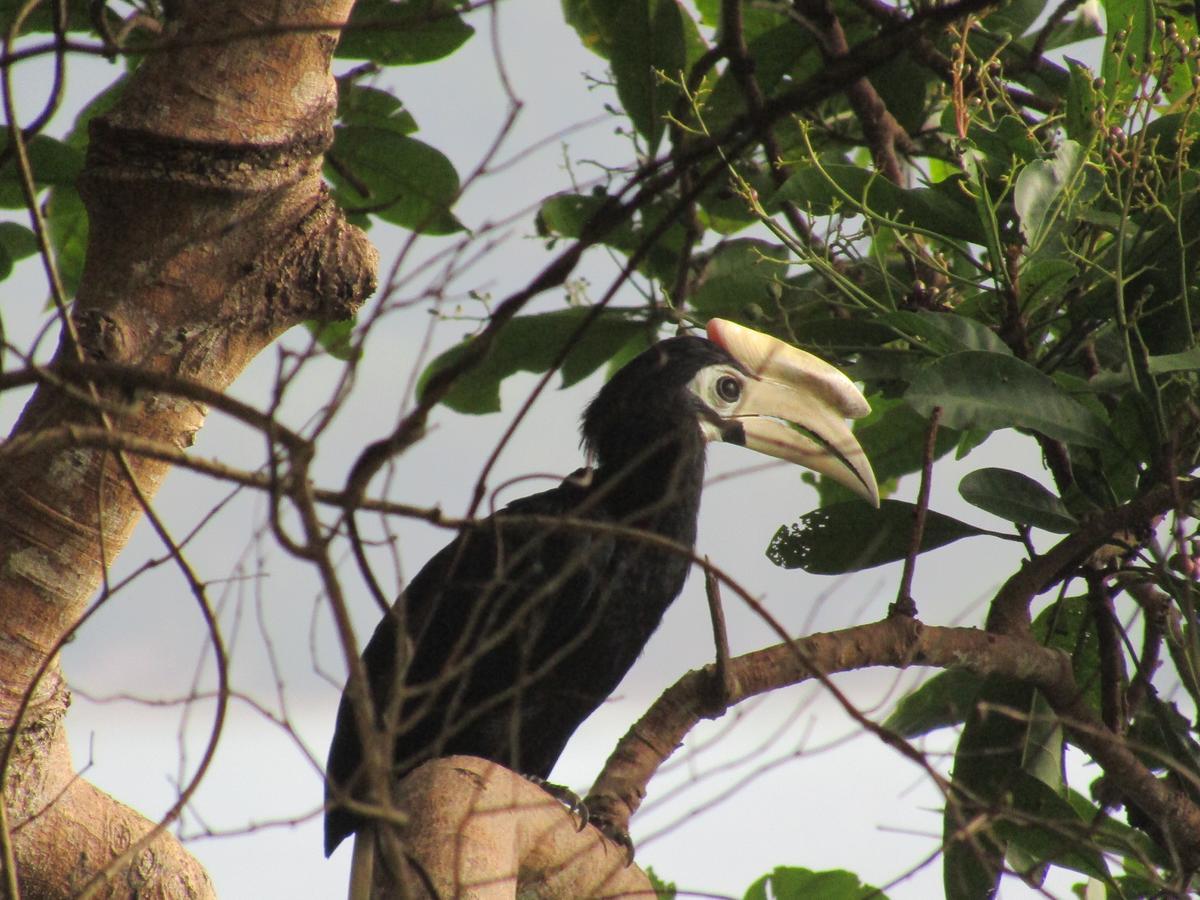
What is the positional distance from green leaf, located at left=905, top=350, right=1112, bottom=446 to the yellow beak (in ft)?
1.36

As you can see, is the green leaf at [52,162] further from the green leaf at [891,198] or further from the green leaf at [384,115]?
the green leaf at [891,198]

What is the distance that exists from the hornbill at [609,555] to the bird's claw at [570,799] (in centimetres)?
11

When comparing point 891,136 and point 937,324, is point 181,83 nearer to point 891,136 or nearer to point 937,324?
point 937,324

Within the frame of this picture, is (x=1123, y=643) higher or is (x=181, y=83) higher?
(x=1123, y=643)

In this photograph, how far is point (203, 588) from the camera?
3.52 feet

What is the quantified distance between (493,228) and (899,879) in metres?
0.72

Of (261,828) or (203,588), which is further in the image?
(261,828)

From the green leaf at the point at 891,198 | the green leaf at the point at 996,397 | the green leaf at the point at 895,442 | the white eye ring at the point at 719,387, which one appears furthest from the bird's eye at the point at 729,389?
the green leaf at the point at 996,397

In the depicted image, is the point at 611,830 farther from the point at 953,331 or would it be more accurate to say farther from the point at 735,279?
the point at 735,279

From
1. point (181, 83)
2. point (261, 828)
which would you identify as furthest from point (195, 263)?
point (261, 828)

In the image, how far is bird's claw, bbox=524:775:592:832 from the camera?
1696 millimetres

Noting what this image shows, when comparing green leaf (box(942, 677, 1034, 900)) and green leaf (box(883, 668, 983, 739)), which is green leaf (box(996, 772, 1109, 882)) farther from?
green leaf (box(883, 668, 983, 739))

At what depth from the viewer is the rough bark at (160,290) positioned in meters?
1.49

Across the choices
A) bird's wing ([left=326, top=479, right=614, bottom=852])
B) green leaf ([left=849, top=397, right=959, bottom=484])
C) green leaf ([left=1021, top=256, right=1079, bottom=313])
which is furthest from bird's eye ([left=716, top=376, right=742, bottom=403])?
green leaf ([left=1021, top=256, right=1079, bottom=313])
